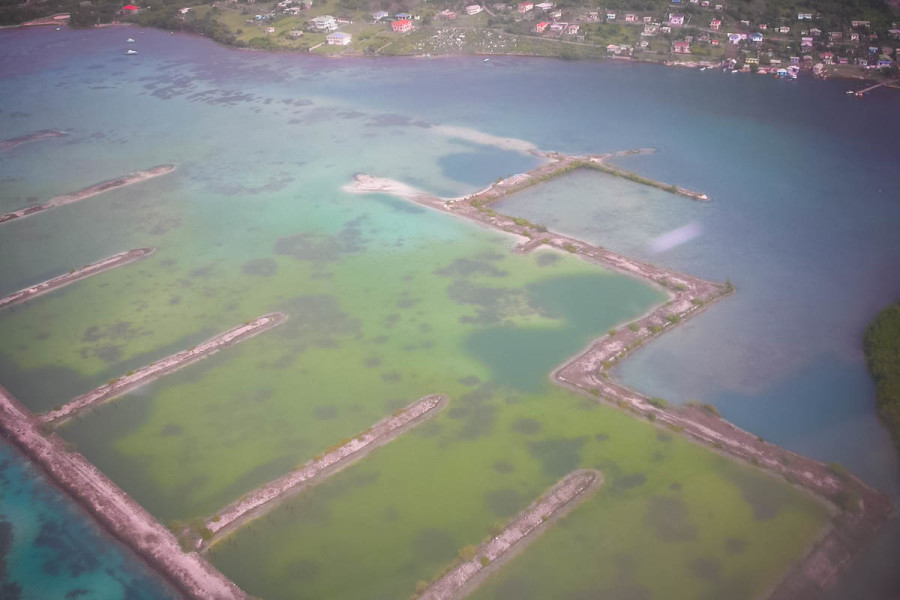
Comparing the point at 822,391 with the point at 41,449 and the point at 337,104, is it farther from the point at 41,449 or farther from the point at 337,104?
the point at 337,104

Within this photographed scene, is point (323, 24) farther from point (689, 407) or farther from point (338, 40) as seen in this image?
point (689, 407)

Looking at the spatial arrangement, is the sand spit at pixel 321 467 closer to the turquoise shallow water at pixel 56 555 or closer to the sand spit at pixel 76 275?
the turquoise shallow water at pixel 56 555

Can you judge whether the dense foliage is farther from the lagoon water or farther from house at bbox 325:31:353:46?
house at bbox 325:31:353:46

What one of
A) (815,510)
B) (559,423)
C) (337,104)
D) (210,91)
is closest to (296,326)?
(559,423)

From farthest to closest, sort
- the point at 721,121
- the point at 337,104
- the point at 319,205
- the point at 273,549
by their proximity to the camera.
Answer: the point at 337,104 → the point at 721,121 → the point at 319,205 → the point at 273,549

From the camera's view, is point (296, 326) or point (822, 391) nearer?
point (822, 391)
